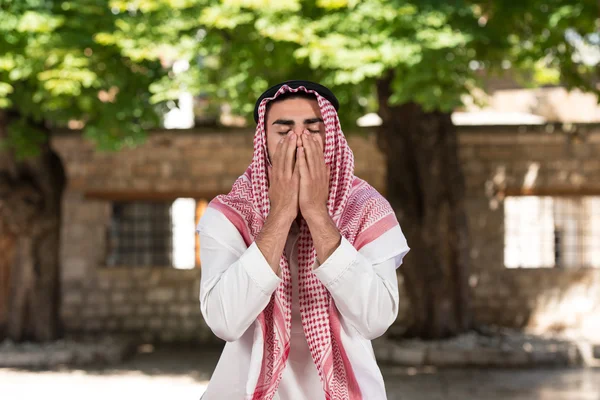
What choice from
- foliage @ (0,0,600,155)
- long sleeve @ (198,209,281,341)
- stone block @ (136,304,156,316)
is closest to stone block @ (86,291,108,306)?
stone block @ (136,304,156,316)

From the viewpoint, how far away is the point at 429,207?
12.9 m

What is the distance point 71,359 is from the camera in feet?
40.6

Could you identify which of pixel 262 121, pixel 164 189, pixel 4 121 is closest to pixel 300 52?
pixel 4 121

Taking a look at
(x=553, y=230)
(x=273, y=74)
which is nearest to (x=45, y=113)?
(x=273, y=74)

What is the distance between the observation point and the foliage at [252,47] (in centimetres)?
955

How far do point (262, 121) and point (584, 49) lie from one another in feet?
37.6

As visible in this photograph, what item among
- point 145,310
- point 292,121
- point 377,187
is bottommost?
point 145,310

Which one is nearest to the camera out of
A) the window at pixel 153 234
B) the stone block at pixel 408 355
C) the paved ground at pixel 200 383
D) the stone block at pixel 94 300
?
the paved ground at pixel 200 383

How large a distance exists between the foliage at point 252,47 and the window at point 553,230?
3.58m

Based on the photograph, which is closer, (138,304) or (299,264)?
(299,264)

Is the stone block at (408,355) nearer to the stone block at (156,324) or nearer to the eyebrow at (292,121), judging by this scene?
the stone block at (156,324)

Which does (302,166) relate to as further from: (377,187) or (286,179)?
(377,187)

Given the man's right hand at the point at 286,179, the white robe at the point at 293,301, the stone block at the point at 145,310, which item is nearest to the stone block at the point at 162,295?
the stone block at the point at 145,310

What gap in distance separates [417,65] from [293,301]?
7.19 m
